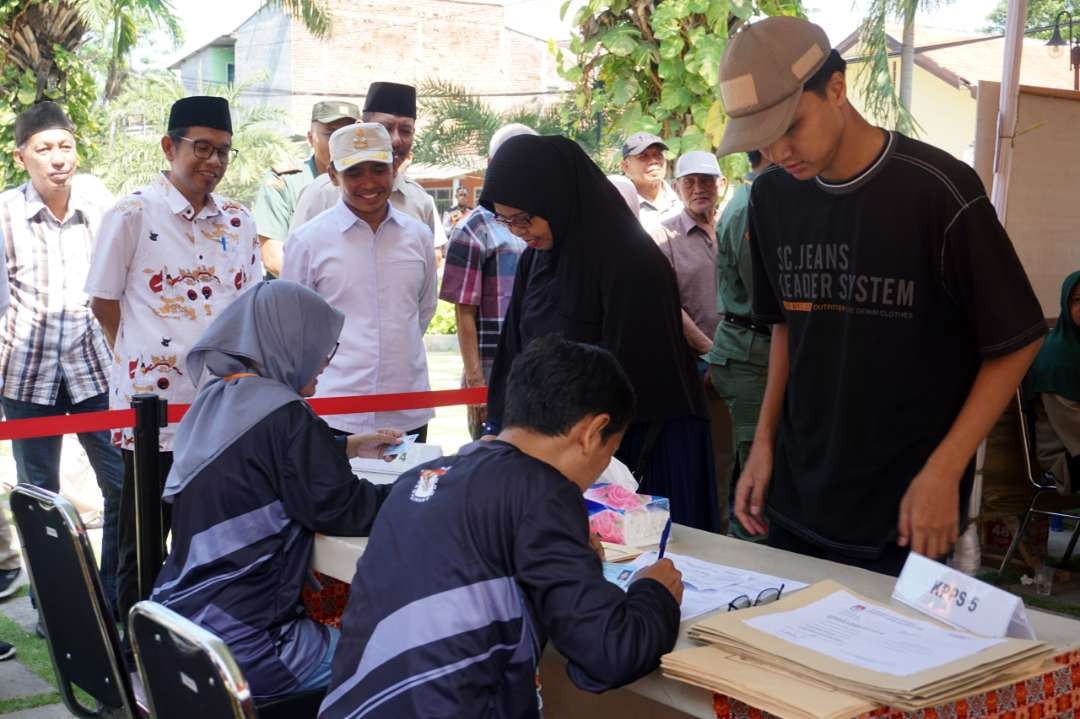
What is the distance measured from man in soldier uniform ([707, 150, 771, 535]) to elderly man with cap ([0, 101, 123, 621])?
228 centimetres

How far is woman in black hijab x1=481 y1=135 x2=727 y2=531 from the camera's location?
3119 mm

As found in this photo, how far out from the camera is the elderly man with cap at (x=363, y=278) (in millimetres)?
4039

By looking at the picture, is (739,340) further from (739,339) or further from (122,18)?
(122,18)

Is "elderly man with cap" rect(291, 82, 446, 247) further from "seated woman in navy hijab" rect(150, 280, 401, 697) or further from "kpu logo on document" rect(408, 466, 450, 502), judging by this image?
"kpu logo on document" rect(408, 466, 450, 502)

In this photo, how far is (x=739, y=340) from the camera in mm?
4605

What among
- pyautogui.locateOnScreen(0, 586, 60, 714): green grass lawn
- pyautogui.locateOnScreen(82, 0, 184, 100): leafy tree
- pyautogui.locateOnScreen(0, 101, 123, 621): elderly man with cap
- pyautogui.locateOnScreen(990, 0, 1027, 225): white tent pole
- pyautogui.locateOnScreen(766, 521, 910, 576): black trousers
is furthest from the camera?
pyautogui.locateOnScreen(82, 0, 184, 100): leafy tree

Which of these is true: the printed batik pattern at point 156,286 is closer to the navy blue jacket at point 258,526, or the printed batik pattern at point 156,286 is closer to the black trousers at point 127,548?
the black trousers at point 127,548

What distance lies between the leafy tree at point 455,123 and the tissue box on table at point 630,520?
53.2 feet

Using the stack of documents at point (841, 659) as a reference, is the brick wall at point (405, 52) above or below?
above

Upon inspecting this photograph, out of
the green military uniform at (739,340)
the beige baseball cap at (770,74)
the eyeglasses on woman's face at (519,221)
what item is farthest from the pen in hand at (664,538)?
the green military uniform at (739,340)

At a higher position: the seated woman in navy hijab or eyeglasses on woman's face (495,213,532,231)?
eyeglasses on woman's face (495,213,532,231)

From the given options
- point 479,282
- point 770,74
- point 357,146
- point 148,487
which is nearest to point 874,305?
point 770,74

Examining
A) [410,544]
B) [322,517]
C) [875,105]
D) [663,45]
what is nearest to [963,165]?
[410,544]

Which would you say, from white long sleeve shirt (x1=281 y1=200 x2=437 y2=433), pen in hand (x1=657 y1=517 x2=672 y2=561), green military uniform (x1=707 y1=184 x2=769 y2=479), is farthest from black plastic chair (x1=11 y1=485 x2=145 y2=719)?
green military uniform (x1=707 y1=184 x2=769 y2=479)
